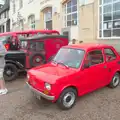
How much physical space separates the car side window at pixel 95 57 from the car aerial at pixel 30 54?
2530 millimetres

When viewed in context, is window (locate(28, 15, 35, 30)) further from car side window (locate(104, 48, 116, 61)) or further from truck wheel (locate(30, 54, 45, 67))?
car side window (locate(104, 48, 116, 61))

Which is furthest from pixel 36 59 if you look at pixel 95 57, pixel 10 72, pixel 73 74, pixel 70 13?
pixel 70 13

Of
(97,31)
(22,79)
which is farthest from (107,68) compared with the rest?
(97,31)

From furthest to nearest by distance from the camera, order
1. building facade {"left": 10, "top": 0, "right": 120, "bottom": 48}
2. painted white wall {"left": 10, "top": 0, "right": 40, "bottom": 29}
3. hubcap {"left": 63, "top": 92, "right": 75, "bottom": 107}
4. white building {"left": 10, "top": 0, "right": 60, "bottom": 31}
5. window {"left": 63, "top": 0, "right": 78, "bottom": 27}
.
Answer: painted white wall {"left": 10, "top": 0, "right": 40, "bottom": 29} < white building {"left": 10, "top": 0, "right": 60, "bottom": 31} < window {"left": 63, "top": 0, "right": 78, "bottom": 27} < building facade {"left": 10, "top": 0, "right": 120, "bottom": 48} < hubcap {"left": 63, "top": 92, "right": 75, "bottom": 107}

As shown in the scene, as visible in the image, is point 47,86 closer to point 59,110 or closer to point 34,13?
point 59,110

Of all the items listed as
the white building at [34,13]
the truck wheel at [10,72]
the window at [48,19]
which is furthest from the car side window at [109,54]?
the window at [48,19]

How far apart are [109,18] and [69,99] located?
7.53m

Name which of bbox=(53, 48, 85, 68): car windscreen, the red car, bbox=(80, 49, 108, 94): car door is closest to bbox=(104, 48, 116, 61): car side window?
the red car

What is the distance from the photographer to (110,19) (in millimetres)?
Result: 10852

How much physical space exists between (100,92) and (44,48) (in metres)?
3.16

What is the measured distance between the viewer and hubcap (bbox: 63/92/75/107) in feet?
15.3

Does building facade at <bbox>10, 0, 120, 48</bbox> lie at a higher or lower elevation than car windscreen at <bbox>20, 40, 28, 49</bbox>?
higher

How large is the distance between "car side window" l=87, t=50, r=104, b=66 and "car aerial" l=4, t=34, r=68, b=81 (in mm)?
2530

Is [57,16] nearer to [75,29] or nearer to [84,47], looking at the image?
[75,29]
